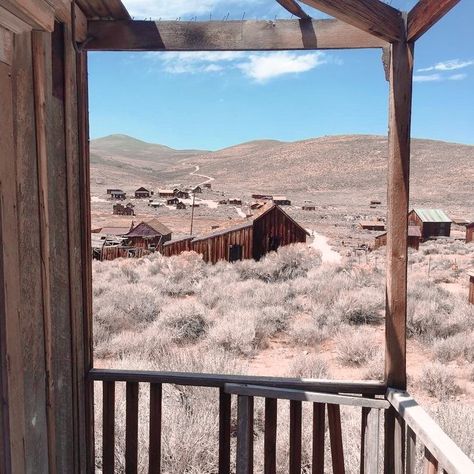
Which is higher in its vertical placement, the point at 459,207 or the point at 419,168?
the point at 419,168

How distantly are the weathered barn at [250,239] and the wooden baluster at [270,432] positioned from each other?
16669mm

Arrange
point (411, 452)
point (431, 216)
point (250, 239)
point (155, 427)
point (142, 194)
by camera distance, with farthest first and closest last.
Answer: point (142, 194)
point (431, 216)
point (250, 239)
point (155, 427)
point (411, 452)

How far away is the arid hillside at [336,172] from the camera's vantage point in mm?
69438

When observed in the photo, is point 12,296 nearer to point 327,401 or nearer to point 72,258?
point 72,258

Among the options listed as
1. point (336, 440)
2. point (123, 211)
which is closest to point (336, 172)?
point (123, 211)

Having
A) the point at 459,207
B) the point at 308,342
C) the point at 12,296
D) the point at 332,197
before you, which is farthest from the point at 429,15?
the point at 332,197

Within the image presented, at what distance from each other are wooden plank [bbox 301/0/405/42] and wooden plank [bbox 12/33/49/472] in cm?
122

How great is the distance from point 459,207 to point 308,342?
52.2 meters

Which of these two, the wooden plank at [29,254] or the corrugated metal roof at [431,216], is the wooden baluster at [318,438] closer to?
the wooden plank at [29,254]

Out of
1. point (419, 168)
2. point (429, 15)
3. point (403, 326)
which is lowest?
point (403, 326)

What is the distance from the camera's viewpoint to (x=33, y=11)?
1708 millimetres

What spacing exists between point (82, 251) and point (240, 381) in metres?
1.09

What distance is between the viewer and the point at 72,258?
2.35m

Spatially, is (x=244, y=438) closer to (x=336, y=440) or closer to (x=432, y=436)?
(x=336, y=440)
